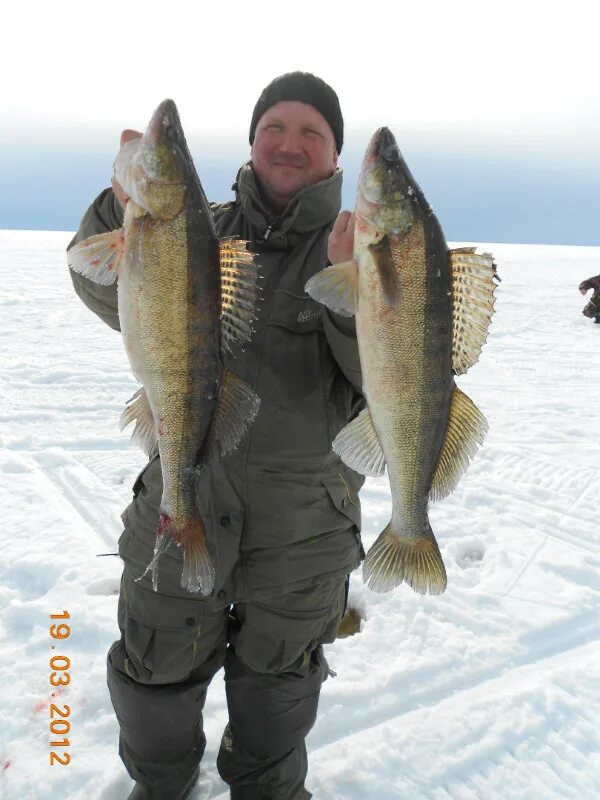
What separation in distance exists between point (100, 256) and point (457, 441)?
54.8 inches

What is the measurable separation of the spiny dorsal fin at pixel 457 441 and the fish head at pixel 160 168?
45.7 inches

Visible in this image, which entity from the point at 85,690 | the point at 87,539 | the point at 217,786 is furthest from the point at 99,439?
the point at 217,786

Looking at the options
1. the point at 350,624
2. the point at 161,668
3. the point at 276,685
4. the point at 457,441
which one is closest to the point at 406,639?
the point at 350,624

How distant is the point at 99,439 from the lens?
608 centimetres

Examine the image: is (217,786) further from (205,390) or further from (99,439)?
(99,439)

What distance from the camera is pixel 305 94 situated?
2.68 metres

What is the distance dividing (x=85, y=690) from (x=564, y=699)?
253 centimetres

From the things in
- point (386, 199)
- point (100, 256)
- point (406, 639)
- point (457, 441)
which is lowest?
point (406, 639)

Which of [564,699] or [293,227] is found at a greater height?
[293,227]

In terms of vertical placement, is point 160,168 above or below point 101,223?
above

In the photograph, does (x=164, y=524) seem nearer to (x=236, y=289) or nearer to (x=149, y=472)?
(x=149, y=472)

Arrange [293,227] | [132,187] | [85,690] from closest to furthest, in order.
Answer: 1. [132,187]
2. [293,227]
3. [85,690]

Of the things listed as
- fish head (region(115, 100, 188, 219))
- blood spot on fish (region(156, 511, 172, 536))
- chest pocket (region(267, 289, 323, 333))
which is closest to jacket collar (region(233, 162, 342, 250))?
chest pocket (region(267, 289, 323, 333))

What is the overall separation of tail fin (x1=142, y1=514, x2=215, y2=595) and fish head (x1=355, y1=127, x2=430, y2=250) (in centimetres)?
117
